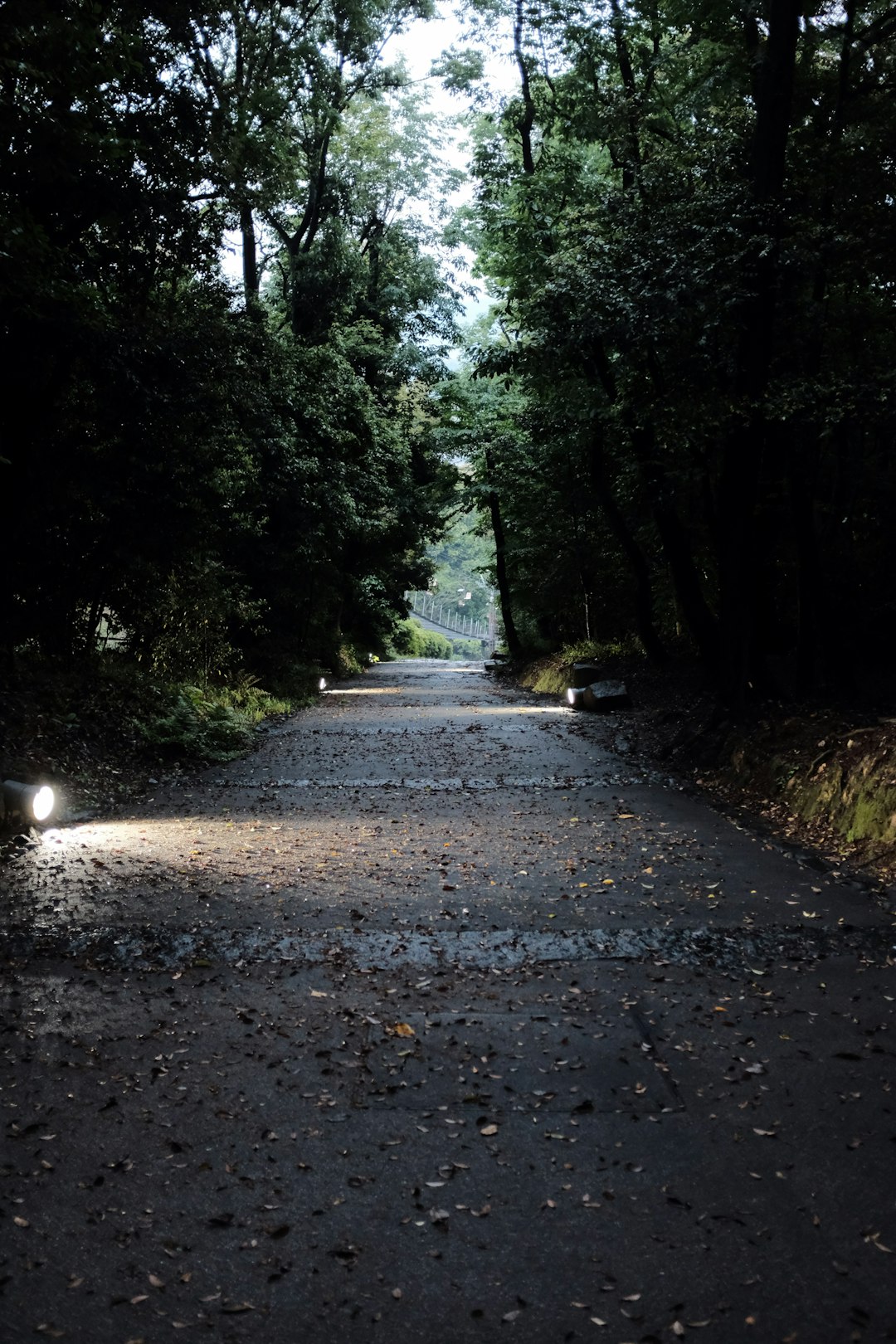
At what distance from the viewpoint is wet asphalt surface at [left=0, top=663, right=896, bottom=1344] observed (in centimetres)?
262

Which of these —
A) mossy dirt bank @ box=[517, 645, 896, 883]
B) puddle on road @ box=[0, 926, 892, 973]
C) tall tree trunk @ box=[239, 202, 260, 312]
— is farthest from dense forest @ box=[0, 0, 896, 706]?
puddle on road @ box=[0, 926, 892, 973]

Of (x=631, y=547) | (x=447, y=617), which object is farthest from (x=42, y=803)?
(x=447, y=617)

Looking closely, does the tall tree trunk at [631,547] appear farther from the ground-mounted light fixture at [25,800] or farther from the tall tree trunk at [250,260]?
the ground-mounted light fixture at [25,800]

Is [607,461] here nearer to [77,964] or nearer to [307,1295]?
[77,964]

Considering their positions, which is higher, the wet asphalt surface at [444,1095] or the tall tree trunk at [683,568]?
the tall tree trunk at [683,568]

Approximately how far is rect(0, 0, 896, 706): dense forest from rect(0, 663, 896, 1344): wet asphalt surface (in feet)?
17.4

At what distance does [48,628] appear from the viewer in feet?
39.9

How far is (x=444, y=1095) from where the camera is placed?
3705 millimetres

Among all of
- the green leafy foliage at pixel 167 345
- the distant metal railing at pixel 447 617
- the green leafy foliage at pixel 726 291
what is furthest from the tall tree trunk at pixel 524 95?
the distant metal railing at pixel 447 617

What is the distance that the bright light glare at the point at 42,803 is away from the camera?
754 cm

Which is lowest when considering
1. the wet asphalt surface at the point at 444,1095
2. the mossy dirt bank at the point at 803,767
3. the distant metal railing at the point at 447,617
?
the wet asphalt surface at the point at 444,1095

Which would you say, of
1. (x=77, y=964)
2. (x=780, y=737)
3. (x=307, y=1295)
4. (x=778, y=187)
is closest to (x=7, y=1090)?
(x=77, y=964)

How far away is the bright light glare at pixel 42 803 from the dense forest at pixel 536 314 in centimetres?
399

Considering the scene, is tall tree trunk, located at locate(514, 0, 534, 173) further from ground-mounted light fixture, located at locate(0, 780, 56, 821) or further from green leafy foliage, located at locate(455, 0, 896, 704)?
ground-mounted light fixture, located at locate(0, 780, 56, 821)
